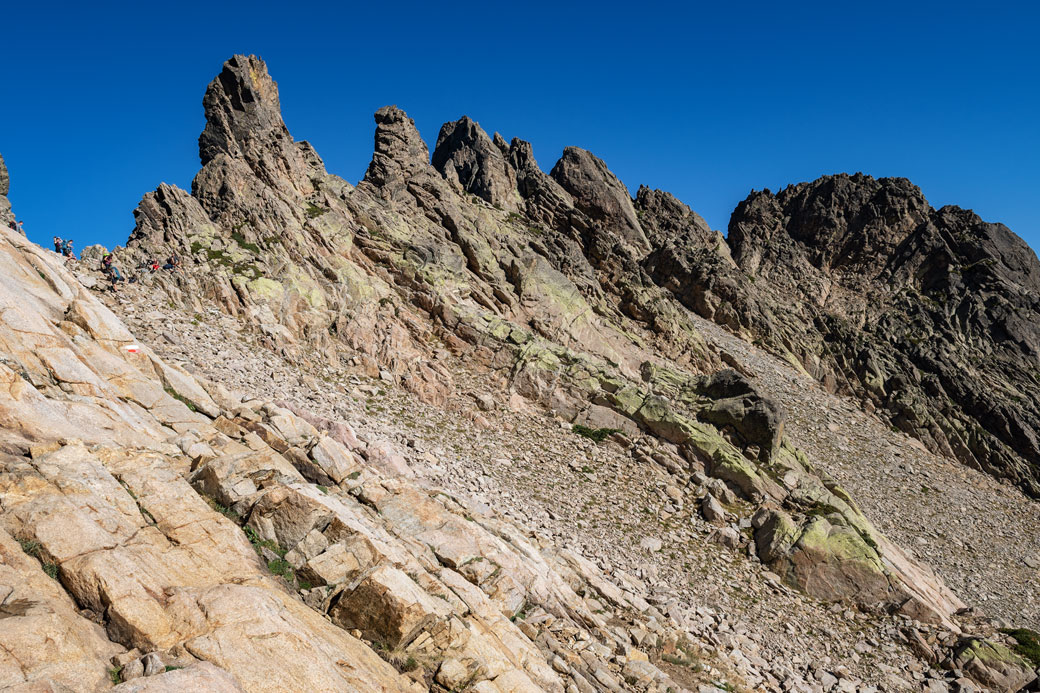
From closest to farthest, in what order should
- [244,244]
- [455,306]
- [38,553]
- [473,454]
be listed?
[38,553], [473,454], [244,244], [455,306]

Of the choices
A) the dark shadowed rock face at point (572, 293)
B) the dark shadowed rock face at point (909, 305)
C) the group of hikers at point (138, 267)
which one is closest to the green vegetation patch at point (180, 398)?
the dark shadowed rock face at point (572, 293)

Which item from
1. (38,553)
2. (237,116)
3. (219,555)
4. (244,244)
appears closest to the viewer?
(38,553)

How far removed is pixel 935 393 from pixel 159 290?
7205cm

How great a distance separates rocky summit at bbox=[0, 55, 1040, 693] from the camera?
10430 mm

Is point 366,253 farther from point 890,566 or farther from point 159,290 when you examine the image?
point 890,566

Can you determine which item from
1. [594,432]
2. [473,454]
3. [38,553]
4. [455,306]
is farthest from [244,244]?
[38,553]

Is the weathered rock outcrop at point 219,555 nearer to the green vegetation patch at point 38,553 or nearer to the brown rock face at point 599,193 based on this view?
the green vegetation patch at point 38,553

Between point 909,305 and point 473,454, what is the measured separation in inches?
2758

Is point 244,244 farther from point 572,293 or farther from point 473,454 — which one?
point 572,293

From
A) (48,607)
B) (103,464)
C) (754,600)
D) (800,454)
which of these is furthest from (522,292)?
(48,607)

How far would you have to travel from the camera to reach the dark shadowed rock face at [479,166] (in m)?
71.1

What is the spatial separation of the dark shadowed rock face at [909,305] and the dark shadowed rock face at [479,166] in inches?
1421

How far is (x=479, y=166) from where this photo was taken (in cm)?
7325

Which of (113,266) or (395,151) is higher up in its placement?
(395,151)
